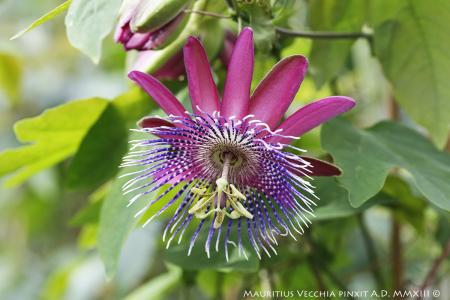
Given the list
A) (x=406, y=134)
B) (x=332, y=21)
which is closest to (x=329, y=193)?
(x=406, y=134)

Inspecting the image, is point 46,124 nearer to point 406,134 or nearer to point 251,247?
point 251,247

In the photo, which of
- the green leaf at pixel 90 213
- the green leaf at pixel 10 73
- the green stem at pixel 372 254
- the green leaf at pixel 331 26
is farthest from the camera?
the green leaf at pixel 10 73

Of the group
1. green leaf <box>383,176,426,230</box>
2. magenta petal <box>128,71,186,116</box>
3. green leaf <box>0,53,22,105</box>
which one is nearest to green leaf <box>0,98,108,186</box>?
magenta petal <box>128,71,186,116</box>

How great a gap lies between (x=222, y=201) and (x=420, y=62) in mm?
447

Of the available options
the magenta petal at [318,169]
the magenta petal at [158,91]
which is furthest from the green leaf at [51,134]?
the magenta petal at [318,169]

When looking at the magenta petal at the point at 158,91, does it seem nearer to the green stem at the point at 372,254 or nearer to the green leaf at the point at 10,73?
the green stem at the point at 372,254

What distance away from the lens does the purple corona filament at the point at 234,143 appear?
2.74 ft

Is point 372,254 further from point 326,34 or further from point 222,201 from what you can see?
point 222,201

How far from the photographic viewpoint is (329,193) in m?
1.08

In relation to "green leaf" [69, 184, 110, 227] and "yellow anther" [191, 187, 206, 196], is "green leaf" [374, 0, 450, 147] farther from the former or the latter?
"green leaf" [69, 184, 110, 227]

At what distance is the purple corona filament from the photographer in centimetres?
84

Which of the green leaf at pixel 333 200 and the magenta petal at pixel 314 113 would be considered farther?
the green leaf at pixel 333 200

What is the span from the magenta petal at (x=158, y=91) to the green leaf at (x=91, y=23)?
6 cm

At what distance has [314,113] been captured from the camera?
83cm
